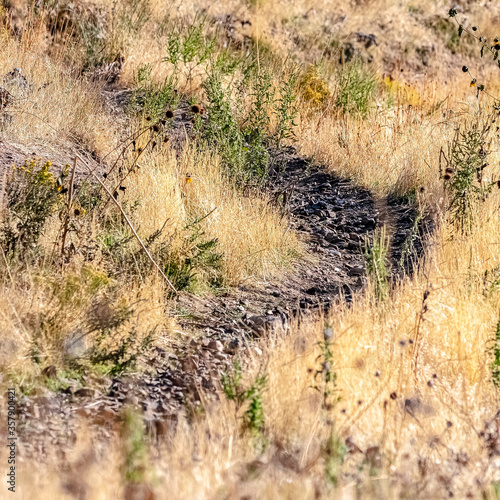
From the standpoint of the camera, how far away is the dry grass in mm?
2586

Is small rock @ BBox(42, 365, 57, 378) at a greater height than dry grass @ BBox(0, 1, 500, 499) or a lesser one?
lesser

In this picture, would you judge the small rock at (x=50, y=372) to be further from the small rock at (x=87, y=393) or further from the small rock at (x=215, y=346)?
the small rock at (x=215, y=346)

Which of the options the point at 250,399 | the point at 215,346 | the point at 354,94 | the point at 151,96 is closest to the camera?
the point at 250,399

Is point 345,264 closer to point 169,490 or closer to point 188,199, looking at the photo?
point 188,199

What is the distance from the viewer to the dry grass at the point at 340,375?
259 centimetres

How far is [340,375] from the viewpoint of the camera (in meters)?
3.34

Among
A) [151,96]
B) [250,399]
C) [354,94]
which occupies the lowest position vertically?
[250,399]

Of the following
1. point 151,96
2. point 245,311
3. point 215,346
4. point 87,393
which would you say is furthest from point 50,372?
point 151,96

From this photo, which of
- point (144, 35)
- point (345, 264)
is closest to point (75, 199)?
point (345, 264)

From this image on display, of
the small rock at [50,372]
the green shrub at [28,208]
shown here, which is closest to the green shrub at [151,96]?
the green shrub at [28,208]

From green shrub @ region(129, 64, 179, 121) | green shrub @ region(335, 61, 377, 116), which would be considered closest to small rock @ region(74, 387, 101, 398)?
green shrub @ region(129, 64, 179, 121)

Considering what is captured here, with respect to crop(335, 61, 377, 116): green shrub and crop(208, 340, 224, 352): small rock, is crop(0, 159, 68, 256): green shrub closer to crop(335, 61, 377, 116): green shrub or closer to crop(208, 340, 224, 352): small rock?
crop(208, 340, 224, 352): small rock

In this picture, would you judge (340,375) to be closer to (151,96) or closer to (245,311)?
(245,311)

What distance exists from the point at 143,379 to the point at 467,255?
7.74 feet
